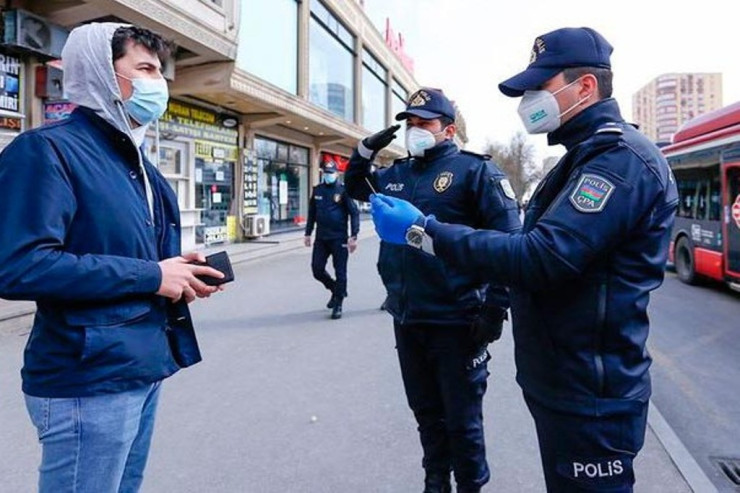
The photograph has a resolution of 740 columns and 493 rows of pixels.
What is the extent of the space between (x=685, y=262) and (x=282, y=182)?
13457mm

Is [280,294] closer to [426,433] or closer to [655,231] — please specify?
[426,433]

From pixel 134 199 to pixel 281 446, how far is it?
2.11m

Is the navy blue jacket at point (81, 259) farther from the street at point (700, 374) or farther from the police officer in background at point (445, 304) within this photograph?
the street at point (700, 374)

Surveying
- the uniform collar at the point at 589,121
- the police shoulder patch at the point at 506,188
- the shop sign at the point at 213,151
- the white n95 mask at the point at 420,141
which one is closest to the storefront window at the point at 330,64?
the shop sign at the point at 213,151

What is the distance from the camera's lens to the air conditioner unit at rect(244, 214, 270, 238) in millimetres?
16547

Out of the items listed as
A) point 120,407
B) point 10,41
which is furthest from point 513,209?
point 10,41

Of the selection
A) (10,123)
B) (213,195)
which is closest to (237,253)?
(213,195)

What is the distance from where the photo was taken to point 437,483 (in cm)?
268

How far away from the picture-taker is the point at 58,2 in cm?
836

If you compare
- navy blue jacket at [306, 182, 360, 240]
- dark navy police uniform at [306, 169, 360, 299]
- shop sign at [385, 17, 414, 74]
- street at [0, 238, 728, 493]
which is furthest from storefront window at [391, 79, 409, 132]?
street at [0, 238, 728, 493]

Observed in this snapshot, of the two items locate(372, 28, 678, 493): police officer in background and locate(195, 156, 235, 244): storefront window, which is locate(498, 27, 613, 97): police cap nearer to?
locate(372, 28, 678, 493): police officer in background

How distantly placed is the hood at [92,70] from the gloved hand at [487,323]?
5.67 feet

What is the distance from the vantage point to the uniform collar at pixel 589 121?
1648 mm

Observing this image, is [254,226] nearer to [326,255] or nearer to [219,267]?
[326,255]
